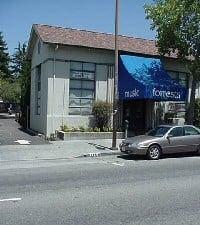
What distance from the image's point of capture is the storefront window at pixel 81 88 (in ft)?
86.6

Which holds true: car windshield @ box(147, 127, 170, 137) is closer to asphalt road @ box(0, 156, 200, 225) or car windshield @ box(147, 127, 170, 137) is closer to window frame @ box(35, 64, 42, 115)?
asphalt road @ box(0, 156, 200, 225)

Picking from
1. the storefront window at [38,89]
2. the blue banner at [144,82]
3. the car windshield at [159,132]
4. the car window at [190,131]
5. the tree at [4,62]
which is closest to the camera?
the car windshield at [159,132]

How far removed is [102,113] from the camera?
86.7 feet

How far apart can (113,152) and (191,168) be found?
17.0 ft

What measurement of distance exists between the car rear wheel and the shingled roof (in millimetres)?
9440

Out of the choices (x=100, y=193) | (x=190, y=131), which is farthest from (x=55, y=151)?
(x=100, y=193)

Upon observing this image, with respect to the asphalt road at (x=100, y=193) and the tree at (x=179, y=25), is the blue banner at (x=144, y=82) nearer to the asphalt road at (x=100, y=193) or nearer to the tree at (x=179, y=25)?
the tree at (x=179, y=25)

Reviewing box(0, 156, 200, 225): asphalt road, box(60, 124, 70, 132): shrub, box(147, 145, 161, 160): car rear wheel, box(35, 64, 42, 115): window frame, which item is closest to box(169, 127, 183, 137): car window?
box(147, 145, 161, 160): car rear wheel

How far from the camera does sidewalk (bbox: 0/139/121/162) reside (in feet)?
62.3

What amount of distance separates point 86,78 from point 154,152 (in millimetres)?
9263

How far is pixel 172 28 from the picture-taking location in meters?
24.1

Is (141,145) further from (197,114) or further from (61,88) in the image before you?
(197,114)

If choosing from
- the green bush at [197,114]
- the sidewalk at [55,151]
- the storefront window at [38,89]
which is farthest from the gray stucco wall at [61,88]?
the green bush at [197,114]

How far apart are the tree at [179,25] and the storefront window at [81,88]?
442cm
